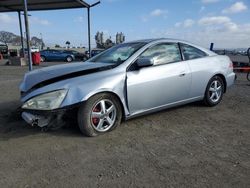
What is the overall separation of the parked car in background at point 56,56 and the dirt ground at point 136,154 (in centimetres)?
2727

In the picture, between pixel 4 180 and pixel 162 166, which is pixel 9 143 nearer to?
pixel 4 180

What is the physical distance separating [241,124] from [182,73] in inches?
54.0

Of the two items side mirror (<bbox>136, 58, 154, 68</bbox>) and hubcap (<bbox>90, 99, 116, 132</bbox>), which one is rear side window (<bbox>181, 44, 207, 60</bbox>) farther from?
hubcap (<bbox>90, 99, 116, 132</bbox>)

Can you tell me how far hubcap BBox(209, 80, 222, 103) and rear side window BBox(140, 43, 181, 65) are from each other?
1.18m

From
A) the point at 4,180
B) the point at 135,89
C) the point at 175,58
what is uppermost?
the point at 175,58

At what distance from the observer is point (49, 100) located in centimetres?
409

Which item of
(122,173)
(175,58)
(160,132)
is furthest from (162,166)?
(175,58)

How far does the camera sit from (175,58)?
213 inches

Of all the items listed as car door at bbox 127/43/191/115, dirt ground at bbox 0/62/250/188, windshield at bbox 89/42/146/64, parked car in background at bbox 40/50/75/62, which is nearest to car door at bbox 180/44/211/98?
car door at bbox 127/43/191/115

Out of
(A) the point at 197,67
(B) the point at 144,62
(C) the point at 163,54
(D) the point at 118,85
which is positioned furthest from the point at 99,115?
(A) the point at 197,67

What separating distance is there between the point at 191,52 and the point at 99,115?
8.22 feet

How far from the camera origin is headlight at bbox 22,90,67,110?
4.06 meters

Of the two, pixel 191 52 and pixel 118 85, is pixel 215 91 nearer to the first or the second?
pixel 191 52

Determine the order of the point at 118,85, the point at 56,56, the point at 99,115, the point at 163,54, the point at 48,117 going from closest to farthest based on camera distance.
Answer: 1. the point at 48,117
2. the point at 99,115
3. the point at 118,85
4. the point at 163,54
5. the point at 56,56
